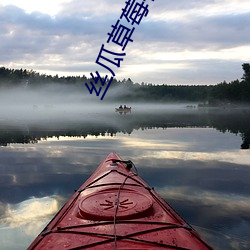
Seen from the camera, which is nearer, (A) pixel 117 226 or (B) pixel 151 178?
(A) pixel 117 226

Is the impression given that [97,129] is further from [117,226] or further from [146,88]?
[146,88]

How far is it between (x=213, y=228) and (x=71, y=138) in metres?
15.8

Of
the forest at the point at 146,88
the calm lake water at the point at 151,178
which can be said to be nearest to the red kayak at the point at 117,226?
the calm lake water at the point at 151,178

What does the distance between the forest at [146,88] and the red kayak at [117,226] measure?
99.3m

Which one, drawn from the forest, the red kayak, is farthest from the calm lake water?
the forest

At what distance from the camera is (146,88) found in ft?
586

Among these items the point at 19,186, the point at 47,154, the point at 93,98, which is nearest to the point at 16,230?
the point at 19,186

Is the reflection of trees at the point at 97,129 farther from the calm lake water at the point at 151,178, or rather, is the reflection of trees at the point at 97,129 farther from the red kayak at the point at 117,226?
the red kayak at the point at 117,226

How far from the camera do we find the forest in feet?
334

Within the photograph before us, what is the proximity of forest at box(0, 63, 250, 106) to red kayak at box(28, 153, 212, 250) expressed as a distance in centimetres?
9929

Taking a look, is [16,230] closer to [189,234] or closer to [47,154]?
[189,234]

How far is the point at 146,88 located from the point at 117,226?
17585 cm

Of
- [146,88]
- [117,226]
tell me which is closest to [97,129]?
[117,226]

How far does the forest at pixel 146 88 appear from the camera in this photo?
102 metres
